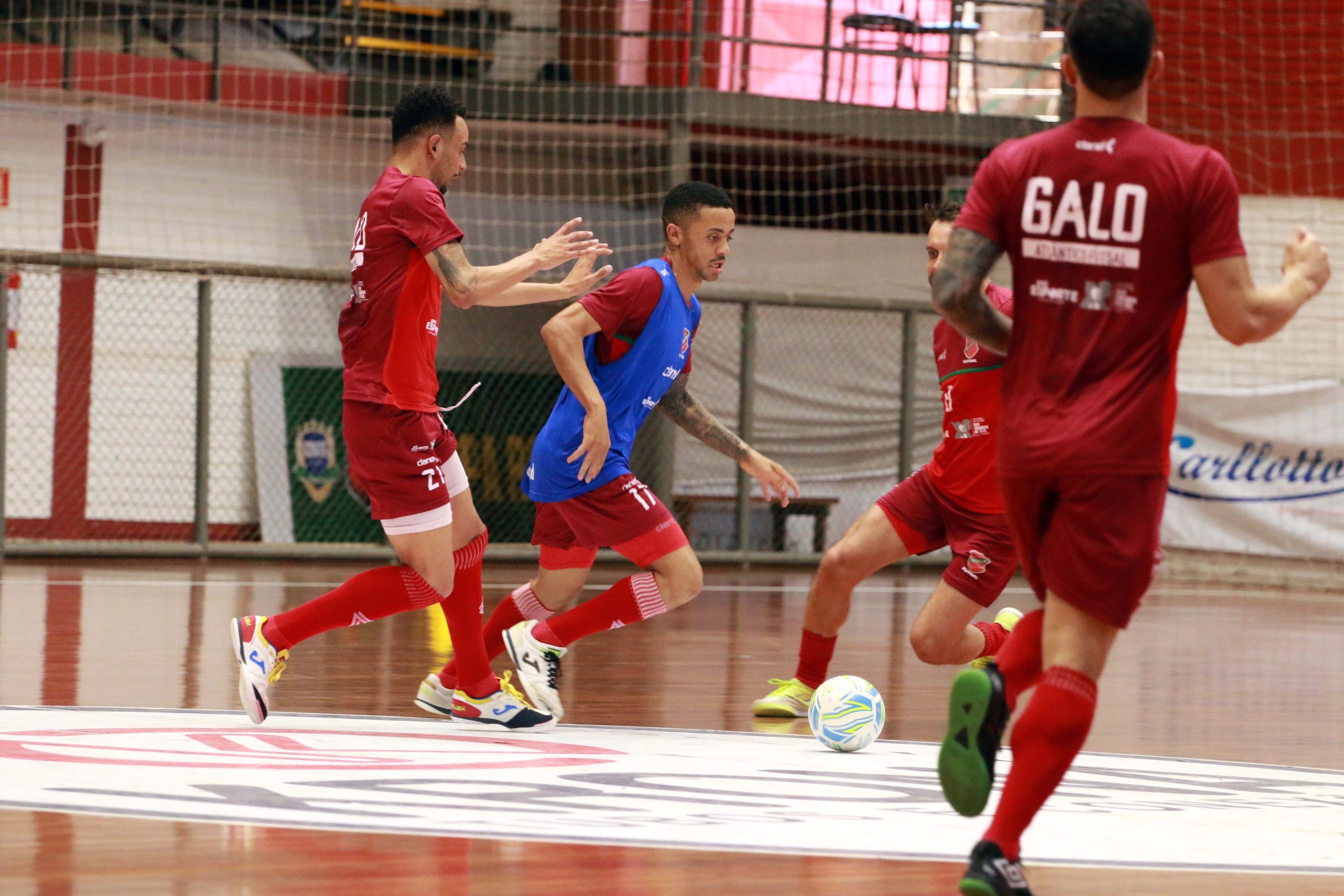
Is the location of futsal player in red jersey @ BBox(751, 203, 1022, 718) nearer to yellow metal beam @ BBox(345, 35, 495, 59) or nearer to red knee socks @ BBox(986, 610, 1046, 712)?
red knee socks @ BBox(986, 610, 1046, 712)

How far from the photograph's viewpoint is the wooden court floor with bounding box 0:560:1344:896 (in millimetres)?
3555

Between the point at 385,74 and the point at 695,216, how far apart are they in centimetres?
1016

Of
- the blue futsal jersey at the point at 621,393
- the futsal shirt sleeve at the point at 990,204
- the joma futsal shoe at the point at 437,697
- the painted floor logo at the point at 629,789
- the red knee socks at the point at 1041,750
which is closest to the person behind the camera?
the red knee socks at the point at 1041,750

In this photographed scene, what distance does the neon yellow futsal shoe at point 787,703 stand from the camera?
6500 millimetres

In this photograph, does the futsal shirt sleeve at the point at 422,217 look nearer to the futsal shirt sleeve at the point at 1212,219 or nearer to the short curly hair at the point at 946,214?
the short curly hair at the point at 946,214

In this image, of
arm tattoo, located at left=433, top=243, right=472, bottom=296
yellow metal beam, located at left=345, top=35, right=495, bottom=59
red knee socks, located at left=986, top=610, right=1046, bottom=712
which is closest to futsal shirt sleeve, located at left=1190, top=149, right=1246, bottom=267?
red knee socks, located at left=986, top=610, right=1046, bottom=712

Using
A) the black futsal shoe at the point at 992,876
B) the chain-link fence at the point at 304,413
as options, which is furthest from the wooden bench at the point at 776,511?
the black futsal shoe at the point at 992,876

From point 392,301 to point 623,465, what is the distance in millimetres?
1126

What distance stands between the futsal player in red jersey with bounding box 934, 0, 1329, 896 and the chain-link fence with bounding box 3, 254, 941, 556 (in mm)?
11355

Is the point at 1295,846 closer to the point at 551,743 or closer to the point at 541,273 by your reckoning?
the point at 551,743

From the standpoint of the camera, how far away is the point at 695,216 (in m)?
6.32

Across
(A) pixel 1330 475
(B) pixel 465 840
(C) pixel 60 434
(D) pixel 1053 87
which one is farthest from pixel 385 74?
(B) pixel 465 840

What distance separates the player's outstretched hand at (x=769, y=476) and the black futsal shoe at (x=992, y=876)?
9.61ft

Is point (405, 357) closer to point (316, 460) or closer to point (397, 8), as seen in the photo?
point (316, 460)
